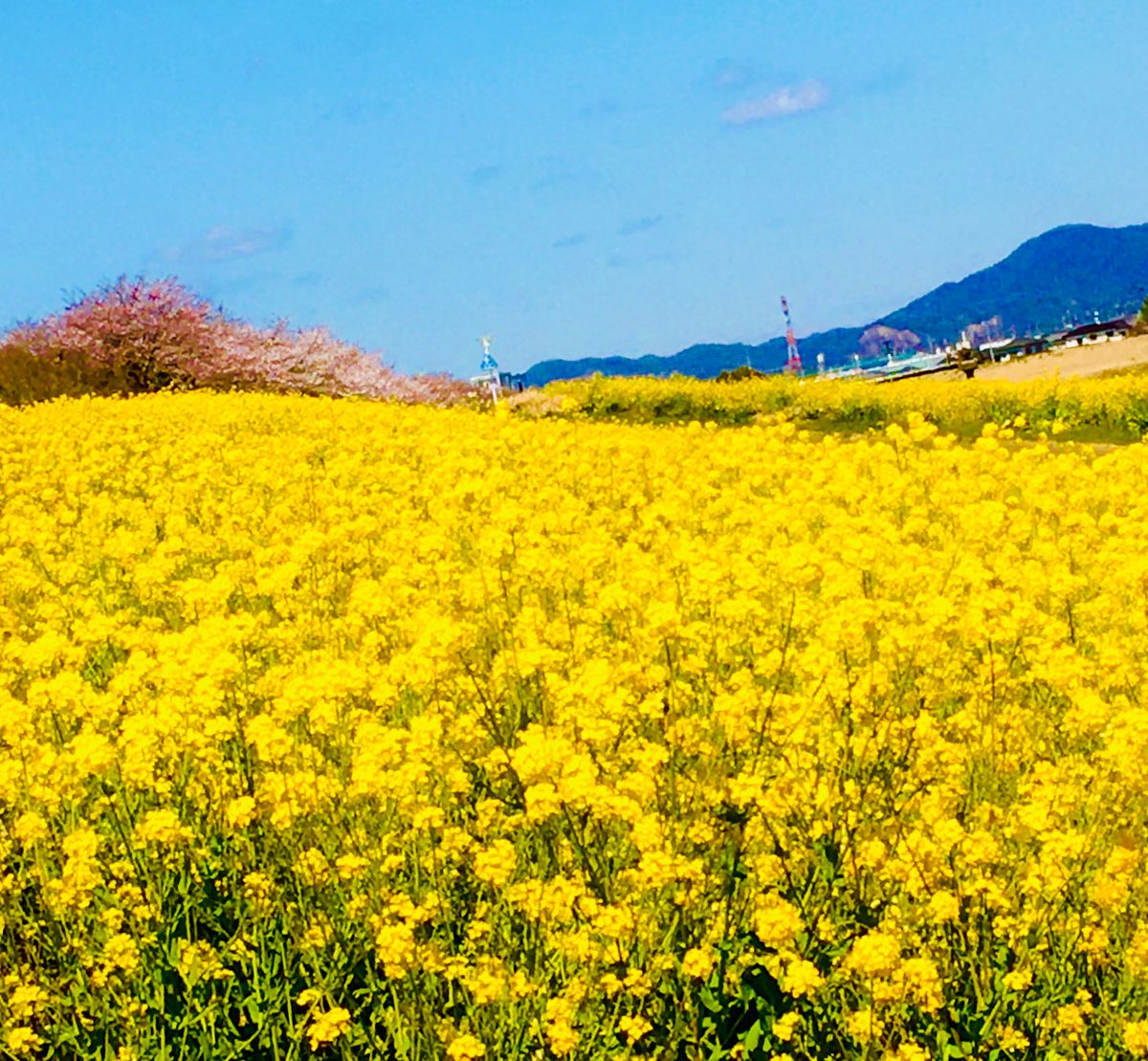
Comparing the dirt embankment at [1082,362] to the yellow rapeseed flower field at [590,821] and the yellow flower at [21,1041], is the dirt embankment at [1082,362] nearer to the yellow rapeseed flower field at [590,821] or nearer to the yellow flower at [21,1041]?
the yellow rapeseed flower field at [590,821]

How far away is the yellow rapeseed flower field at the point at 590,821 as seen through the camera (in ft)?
13.2

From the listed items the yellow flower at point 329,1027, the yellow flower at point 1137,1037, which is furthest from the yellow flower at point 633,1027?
the yellow flower at point 1137,1037

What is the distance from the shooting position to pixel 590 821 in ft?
15.1

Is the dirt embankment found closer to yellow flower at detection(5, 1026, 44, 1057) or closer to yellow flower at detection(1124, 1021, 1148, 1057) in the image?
yellow flower at detection(1124, 1021, 1148, 1057)

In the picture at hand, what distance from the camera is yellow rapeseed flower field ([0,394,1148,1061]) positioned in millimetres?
4012

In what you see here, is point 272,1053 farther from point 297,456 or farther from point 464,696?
point 297,456

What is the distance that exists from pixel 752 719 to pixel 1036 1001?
147 centimetres

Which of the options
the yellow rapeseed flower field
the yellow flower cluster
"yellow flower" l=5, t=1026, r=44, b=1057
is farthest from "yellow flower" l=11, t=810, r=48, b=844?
the yellow flower cluster

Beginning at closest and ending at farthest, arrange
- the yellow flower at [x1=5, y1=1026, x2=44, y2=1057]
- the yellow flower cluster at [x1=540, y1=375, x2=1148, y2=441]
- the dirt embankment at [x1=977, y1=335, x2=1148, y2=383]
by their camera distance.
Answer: the yellow flower at [x1=5, y1=1026, x2=44, y2=1057] < the yellow flower cluster at [x1=540, y1=375, x2=1148, y2=441] < the dirt embankment at [x1=977, y1=335, x2=1148, y2=383]

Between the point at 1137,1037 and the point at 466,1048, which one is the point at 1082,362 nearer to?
the point at 1137,1037

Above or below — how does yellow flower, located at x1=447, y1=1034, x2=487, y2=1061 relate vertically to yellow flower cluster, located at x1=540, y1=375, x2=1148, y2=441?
below

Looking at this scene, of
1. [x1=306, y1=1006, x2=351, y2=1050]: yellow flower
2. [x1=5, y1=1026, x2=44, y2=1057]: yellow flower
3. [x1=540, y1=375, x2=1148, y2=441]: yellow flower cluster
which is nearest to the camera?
[x1=306, y1=1006, x2=351, y2=1050]: yellow flower

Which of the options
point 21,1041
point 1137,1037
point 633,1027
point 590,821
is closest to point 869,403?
point 590,821

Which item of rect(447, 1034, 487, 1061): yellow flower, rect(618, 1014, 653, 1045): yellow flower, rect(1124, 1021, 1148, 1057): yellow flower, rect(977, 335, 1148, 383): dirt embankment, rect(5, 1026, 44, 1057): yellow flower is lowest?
rect(1124, 1021, 1148, 1057): yellow flower
